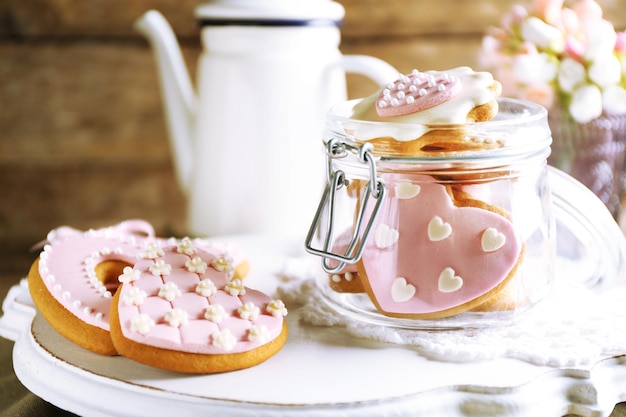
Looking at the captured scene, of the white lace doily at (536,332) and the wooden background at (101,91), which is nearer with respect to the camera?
the white lace doily at (536,332)

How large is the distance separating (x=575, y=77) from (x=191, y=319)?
1.68 ft

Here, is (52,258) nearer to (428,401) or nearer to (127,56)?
(428,401)

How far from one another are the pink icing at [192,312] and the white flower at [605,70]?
0.46 m

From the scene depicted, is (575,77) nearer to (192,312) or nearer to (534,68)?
(534,68)

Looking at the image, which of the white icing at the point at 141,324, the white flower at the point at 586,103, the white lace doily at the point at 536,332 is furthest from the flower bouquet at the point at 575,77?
the white icing at the point at 141,324

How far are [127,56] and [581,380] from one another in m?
0.81

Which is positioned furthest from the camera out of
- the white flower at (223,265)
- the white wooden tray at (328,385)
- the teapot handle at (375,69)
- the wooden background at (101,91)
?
the wooden background at (101,91)

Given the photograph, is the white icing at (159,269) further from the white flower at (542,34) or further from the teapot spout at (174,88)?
the white flower at (542,34)

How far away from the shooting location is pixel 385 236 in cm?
44

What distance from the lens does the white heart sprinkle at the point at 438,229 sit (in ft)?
1.39

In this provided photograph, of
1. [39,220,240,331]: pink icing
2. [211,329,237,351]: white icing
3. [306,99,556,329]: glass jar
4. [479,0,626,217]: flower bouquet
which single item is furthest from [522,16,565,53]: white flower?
[211,329,237,351]: white icing

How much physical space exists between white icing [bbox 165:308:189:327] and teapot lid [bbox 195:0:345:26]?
402mm

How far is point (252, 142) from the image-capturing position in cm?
74

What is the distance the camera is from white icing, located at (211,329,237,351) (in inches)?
15.1
